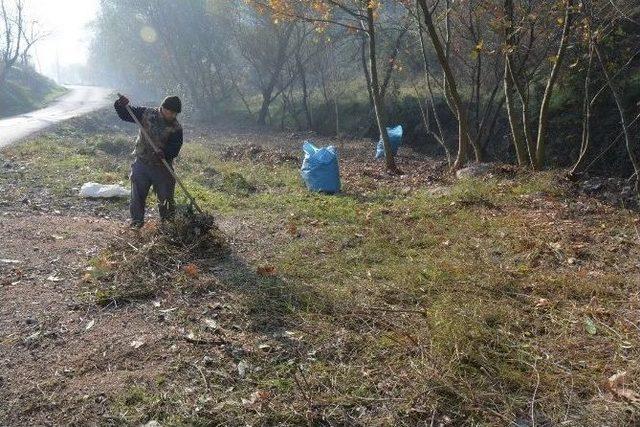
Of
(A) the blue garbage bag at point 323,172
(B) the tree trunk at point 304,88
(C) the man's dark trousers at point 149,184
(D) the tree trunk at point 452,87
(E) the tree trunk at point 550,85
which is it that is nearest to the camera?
(C) the man's dark trousers at point 149,184

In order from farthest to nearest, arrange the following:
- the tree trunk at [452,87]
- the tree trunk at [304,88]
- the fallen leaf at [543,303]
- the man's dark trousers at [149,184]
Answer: the tree trunk at [304,88] < the tree trunk at [452,87] < the man's dark trousers at [149,184] < the fallen leaf at [543,303]

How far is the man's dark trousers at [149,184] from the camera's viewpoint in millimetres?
5566

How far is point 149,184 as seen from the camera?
5.69 meters

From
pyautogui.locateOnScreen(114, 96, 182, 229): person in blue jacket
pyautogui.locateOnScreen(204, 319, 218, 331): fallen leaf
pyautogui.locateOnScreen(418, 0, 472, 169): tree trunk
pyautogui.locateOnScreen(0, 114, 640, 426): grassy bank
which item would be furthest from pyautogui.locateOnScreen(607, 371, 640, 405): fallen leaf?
pyautogui.locateOnScreen(418, 0, 472, 169): tree trunk

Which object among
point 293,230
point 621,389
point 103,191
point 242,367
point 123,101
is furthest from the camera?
point 103,191

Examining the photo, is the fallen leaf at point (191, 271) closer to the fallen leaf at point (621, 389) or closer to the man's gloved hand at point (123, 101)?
the man's gloved hand at point (123, 101)

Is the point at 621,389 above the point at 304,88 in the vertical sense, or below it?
below

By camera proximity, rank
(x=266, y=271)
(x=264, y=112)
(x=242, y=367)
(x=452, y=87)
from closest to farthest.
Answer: (x=242, y=367), (x=266, y=271), (x=452, y=87), (x=264, y=112)

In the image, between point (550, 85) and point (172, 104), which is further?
point (550, 85)

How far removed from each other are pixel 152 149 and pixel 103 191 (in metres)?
2.87

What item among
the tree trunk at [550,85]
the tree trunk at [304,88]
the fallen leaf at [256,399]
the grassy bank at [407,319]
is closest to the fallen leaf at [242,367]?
the grassy bank at [407,319]

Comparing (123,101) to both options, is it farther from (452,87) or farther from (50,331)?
(452,87)

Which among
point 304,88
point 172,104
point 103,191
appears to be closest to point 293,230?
point 172,104

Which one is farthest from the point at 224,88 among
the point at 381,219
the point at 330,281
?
the point at 330,281
